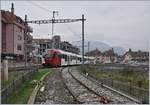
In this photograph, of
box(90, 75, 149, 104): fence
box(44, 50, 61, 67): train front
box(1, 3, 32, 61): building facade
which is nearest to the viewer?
box(90, 75, 149, 104): fence

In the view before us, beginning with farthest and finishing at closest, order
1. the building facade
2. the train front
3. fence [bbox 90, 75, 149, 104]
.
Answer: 1. the building facade
2. the train front
3. fence [bbox 90, 75, 149, 104]

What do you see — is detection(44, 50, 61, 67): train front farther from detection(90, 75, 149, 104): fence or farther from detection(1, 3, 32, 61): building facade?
detection(90, 75, 149, 104): fence

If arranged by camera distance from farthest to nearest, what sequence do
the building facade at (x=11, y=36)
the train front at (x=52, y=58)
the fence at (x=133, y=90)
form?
1. the building facade at (x=11, y=36)
2. the train front at (x=52, y=58)
3. the fence at (x=133, y=90)

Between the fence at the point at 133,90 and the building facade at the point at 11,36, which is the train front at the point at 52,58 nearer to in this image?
the building facade at the point at 11,36

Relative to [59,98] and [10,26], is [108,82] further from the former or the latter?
[10,26]

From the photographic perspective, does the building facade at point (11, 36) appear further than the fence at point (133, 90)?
Yes

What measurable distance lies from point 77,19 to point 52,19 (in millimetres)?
3412

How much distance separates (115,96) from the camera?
15.4 m

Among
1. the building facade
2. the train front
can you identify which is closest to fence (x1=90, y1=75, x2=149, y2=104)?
the train front

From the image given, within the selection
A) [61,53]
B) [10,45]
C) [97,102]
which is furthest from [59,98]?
[10,45]

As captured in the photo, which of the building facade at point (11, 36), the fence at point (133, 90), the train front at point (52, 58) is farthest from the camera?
the building facade at point (11, 36)

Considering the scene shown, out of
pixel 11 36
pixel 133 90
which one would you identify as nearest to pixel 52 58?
pixel 11 36

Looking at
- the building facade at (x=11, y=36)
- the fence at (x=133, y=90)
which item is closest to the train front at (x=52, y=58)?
the building facade at (x=11, y=36)

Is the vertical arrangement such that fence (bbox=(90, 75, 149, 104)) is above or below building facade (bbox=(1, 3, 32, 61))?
below
